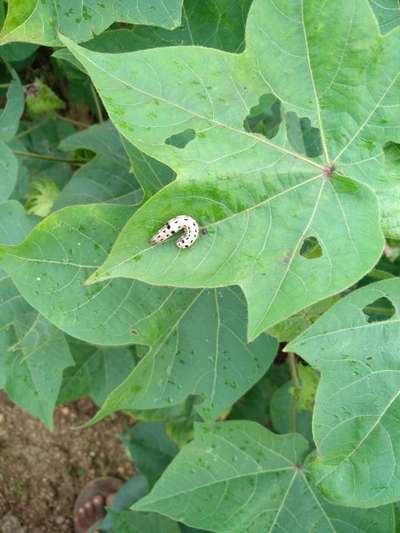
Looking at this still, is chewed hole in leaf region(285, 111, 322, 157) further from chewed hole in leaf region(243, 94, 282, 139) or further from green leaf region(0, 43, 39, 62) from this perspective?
green leaf region(0, 43, 39, 62)

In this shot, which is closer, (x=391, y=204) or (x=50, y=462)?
(x=391, y=204)

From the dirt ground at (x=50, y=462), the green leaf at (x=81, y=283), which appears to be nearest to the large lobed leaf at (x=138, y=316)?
the green leaf at (x=81, y=283)

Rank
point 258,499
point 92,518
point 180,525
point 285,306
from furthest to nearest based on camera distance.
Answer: point 92,518
point 180,525
point 258,499
point 285,306

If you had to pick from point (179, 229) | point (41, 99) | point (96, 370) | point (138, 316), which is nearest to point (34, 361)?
point (138, 316)

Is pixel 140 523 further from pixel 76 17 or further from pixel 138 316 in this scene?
pixel 76 17

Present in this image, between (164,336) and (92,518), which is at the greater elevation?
(164,336)

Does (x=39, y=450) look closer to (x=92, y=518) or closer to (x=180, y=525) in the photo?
(x=92, y=518)

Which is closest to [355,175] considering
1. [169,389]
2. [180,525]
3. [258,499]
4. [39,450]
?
[169,389]
